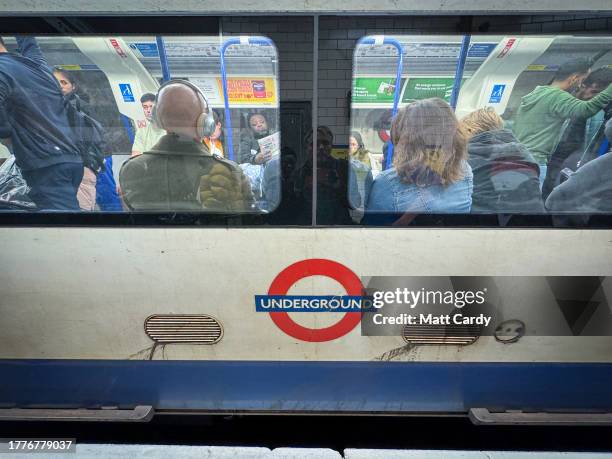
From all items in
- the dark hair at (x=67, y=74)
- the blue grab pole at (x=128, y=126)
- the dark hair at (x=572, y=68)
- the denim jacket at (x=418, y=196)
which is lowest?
the denim jacket at (x=418, y=196)

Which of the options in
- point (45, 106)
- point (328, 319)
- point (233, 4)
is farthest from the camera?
point (328, 319)

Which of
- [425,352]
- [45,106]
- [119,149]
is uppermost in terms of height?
[45,106]

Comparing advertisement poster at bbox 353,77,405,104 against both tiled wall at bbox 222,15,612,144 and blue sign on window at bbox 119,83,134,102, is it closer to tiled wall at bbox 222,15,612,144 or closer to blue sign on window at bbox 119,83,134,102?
tiled wall at bbox 222,15,612,144

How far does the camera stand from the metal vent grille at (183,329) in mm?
2344

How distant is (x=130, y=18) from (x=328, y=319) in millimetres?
1980

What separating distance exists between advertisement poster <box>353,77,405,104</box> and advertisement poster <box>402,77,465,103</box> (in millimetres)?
65

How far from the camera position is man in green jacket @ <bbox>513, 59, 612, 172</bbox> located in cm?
209

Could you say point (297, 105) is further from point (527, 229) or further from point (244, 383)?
point (244, 383)

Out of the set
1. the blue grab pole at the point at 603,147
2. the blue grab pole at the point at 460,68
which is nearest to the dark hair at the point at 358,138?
the blue grab pole at the point at 460,68

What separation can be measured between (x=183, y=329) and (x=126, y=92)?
1.40 meters

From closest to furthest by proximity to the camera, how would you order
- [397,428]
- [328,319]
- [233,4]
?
[233,4], [328,319], [397,428]

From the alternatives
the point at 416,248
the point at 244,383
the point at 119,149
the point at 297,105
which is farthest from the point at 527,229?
the point at 119,149

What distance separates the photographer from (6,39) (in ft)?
6.83

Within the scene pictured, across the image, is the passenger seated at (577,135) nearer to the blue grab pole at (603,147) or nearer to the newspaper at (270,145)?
the blue grab pole at (603,147)
